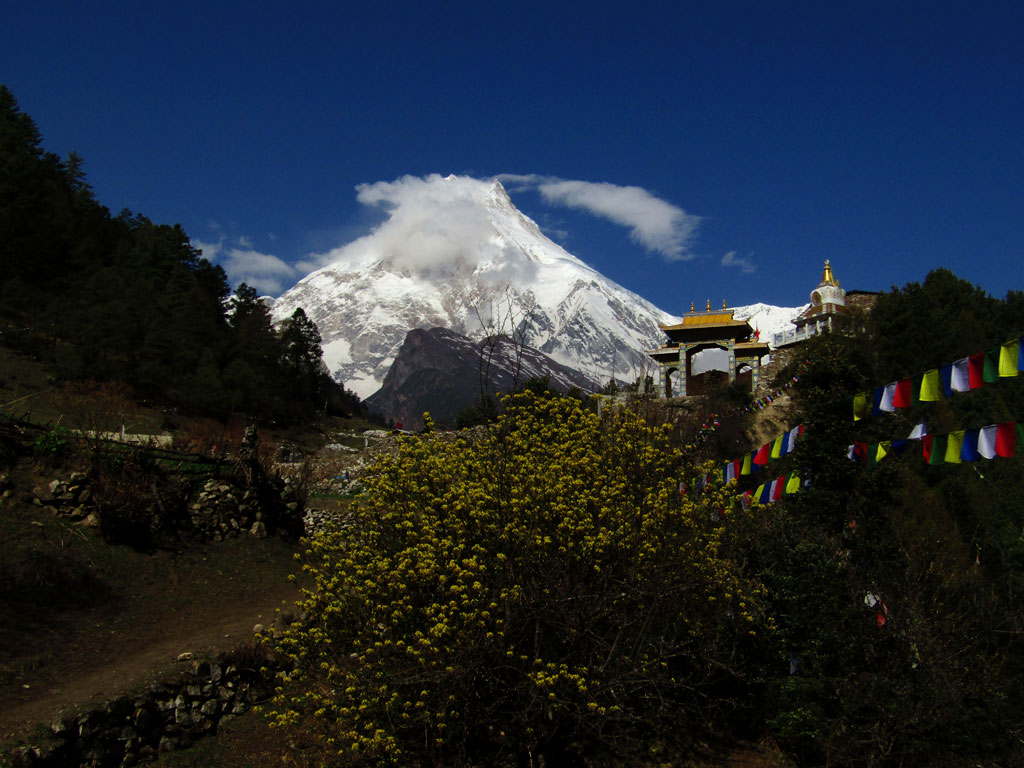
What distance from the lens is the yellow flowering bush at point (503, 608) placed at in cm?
790

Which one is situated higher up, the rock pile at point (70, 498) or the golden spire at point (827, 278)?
the golden spire at point (827, 278)

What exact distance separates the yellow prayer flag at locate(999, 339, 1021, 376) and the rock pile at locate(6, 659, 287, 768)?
9.39m

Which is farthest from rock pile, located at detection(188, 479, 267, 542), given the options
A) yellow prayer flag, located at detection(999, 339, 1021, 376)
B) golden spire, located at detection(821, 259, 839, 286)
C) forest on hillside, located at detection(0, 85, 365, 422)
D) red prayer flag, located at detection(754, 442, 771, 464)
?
golden spire, located at detection(821, 259, 839, 286)

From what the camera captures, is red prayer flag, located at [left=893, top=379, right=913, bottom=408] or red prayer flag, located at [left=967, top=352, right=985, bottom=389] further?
red prayer flag, located at [left=893, top=379, right=913, bottom=408]

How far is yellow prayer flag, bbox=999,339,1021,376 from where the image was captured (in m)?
9.05

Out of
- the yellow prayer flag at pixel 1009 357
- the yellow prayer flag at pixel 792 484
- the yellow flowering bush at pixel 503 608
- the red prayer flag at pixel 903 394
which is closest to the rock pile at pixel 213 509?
the yellow flowering bush at pixel 503 608

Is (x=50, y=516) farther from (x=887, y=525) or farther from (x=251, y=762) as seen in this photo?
(x=887, y=525)

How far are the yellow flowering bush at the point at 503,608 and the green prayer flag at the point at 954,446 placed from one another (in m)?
3.60

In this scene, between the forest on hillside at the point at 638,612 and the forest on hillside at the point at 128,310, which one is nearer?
the forest on hillside at the point at 638,612

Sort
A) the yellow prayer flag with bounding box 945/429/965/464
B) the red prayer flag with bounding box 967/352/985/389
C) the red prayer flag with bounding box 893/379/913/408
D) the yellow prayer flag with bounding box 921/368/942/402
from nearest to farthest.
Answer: the red prayer flag with bounding box 967/352/985/389
the yellow prayer flag with bounding box 945/429/965/464
the yellow prayer flag with bounding box 921/368/942/402
the red prayer flag with bounding box 893/379/913/408

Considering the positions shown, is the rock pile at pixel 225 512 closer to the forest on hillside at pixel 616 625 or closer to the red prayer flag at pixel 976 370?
the forest on hillside at pixel 616 625

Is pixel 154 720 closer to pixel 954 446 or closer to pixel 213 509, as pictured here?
pixel 213 509

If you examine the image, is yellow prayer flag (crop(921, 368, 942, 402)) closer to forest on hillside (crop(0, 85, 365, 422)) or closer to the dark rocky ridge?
forest on hillside (crop(0, 85, 365, 422))

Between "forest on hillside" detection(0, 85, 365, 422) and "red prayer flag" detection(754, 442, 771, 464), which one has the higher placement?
"forest on hillside" detection(0, 85, 365, 422)
